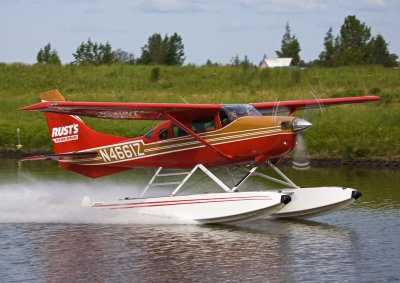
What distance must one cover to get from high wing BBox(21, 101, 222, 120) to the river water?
6.56 ft

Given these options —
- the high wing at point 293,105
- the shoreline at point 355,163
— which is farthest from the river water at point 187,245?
the shoreline at point 355,163

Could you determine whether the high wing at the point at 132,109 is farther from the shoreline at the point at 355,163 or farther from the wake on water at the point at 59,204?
the shoreline at the point at 355,163

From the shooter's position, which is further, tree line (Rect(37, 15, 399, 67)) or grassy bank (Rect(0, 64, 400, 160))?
tree line (Rect(37, 15, 399, 67))

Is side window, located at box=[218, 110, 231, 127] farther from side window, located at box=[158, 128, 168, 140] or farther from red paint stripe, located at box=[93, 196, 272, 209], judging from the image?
red paint stripe, located at box=[93, 196, 272, 209]

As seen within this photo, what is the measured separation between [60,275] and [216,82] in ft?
90.6

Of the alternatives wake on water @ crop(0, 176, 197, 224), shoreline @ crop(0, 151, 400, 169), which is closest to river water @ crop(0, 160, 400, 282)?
wake on water @ crop(0, 176, 197, 224)

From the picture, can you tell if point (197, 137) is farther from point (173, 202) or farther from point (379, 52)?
→ point (379, 52)

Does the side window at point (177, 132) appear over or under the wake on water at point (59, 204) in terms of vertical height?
over

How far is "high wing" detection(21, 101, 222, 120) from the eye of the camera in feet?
47.6

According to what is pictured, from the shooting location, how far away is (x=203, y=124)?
1549 cm

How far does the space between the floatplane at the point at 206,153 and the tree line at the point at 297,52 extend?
38484mm

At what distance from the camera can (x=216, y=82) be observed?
38656 mm

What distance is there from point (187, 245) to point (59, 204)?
→ 480 cm

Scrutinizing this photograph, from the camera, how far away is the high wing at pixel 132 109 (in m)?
14.5
